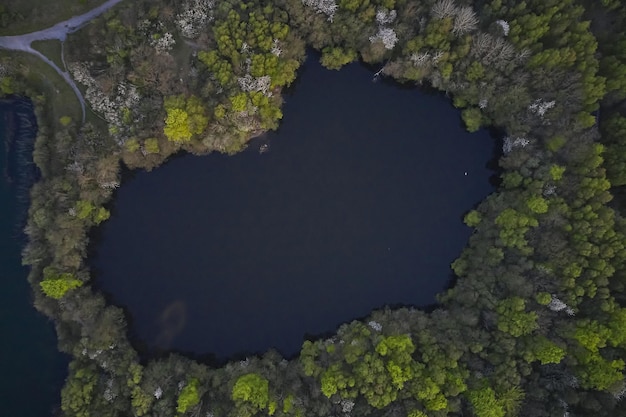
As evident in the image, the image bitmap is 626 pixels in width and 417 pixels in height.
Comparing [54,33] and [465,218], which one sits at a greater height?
[465,218]

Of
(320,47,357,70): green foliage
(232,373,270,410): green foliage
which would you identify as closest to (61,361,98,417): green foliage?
(232,373,270,410): green foliage

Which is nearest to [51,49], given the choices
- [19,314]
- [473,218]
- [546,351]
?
[19,314]

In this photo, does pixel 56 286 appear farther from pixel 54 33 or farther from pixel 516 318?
pixel 516 318

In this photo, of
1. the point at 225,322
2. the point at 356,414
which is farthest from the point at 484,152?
the point at 225,322

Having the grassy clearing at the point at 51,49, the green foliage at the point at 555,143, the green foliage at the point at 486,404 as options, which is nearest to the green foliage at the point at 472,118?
the green foliage at the point at 555,143

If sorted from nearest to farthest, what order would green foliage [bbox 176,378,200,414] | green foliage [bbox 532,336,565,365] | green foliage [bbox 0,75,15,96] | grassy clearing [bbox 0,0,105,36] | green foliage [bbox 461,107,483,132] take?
green foliage [bbox 532,336,565,365], green foliage [bbox 176,378,200,414], green foliage [bbox 0,75,15,96], grassy clearing [bbox 0,0,105,36], green foliage [bbox 461,107,483,132]

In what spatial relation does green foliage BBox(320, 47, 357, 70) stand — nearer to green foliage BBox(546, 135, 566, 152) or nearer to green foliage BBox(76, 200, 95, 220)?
green foliage BBox(546, 135, 566, 152)

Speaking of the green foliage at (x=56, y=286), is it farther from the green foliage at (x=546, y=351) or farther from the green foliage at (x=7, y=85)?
the green foliage at (x=546, y=351)

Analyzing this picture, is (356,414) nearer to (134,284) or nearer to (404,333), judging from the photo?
(404,333)
